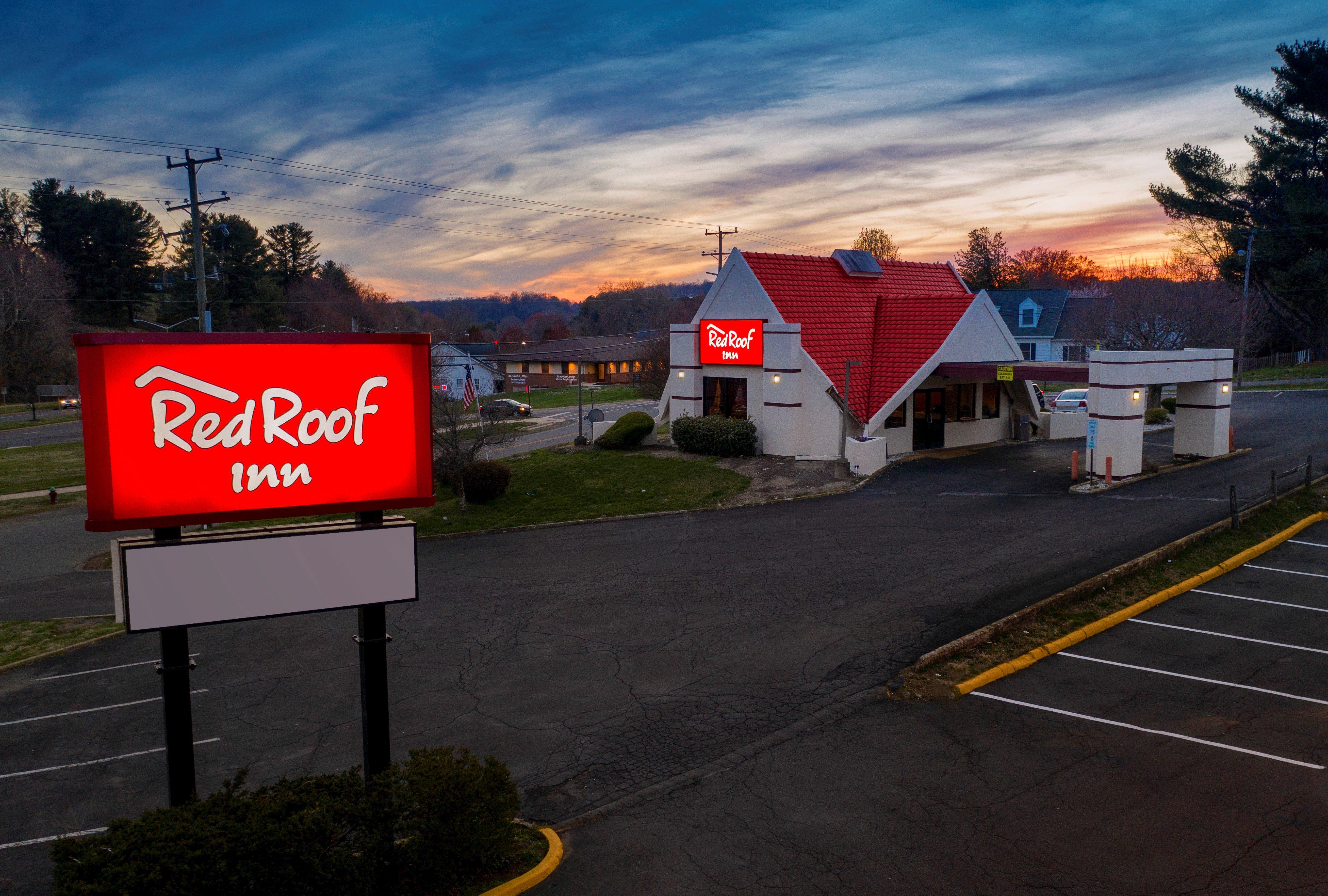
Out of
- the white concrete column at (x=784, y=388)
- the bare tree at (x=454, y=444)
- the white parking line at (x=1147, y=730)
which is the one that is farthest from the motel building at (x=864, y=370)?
the white parking line at (x=1147, y=730)

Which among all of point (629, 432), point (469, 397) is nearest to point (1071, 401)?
point (629, 432)

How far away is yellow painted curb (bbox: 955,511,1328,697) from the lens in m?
12.5

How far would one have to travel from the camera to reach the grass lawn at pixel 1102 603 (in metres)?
12.5

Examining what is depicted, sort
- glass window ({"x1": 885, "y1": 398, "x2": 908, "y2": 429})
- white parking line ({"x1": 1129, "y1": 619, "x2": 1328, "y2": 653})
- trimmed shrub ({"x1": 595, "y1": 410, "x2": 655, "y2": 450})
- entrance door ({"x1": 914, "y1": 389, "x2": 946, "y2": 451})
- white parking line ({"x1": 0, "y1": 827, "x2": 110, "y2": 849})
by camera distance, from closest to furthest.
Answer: white parking line ({"x1": 0, "y1": 827, "x2": 110, "y2": 849}) → white parking line ({"x1": 1129, "y1": 619, "x2": 1328, "y2": 653}) → glass window ({"x1": 885, "y1": 398, "x2": 908, "y2": 429}) → entrance door ({"x1": 914, "y1": 389, "x2": 946, "y2": 451}) → trimmed shrub ({"x1": 595, "y1": 410, "x2": 655, "y2": 450})

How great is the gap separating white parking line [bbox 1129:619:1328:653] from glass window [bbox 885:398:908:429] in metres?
18.8

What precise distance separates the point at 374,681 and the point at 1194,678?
11649 mm

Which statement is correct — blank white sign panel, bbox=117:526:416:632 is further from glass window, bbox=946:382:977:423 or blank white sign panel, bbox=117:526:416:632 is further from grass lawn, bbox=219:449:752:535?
glass window, bbox=946:382:977:423

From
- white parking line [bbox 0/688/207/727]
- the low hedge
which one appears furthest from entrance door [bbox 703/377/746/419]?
the low hedge

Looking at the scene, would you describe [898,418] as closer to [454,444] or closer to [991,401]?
[991,401]

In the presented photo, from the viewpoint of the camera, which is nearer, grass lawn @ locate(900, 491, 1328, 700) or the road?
the road

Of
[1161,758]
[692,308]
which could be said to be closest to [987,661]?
[1161,758]

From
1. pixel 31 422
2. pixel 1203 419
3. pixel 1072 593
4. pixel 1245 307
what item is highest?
pixel 1245 307

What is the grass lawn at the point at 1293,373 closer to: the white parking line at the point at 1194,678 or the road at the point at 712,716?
the road at the point at 712,716

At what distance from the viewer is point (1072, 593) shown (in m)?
Answer: 15.5
